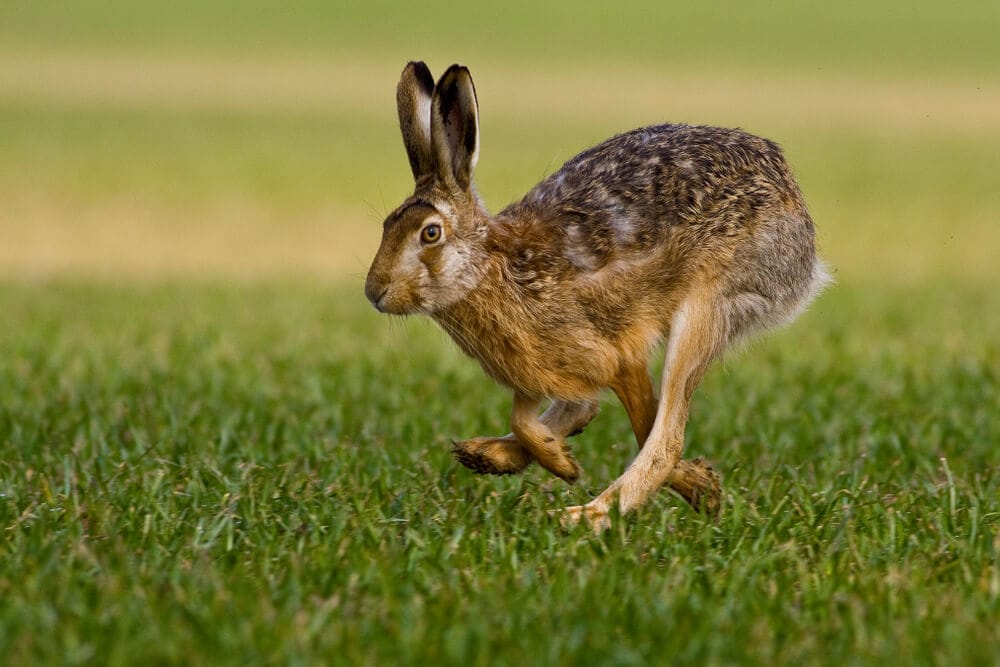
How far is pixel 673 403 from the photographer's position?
565 cm

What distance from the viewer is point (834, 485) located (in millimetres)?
5961

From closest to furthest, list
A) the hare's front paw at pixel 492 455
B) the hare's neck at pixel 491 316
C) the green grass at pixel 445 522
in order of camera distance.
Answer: the green grass at pixel 445 522
the hare's neck at pixel 491 316
the hare's front paw at pixel 492 455

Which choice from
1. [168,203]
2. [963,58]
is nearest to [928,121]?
[963,58]

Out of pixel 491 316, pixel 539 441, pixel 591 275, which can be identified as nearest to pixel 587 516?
pixel 539 441

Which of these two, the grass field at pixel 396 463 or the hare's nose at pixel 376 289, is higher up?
the hare's nose at pixel 376 289

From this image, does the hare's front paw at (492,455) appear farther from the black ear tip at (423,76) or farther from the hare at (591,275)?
the black ear tip at (423,76)

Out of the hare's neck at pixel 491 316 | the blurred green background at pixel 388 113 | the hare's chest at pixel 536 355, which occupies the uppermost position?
the blurred green background at pixel 388 113

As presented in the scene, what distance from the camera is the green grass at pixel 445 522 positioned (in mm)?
3881

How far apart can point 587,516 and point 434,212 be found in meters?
1.16

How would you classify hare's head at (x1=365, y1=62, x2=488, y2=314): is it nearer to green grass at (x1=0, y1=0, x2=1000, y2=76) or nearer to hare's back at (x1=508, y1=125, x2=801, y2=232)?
hare's back at (x1=508, y1=125, x2=801, y2=232)

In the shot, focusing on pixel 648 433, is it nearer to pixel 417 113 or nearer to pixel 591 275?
pixel 591 275

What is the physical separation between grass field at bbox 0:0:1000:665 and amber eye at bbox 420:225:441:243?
914 mm

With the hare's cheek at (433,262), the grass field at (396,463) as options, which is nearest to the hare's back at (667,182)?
the hare's cheek at (433,262)

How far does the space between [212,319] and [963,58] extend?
33.3 m
